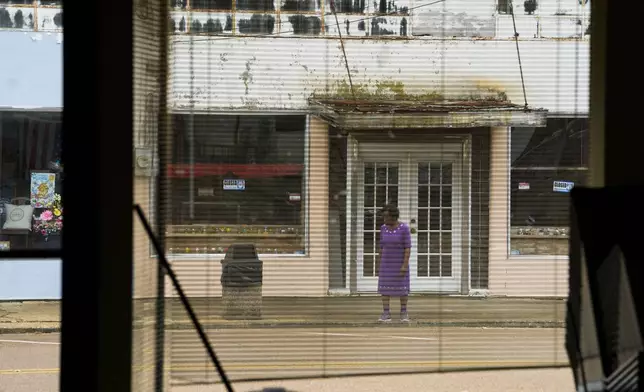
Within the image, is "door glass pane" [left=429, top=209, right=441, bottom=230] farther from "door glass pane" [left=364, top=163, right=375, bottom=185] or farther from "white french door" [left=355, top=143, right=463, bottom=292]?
"door glass pane" [left=364, top=163, right=375, bottom=185]

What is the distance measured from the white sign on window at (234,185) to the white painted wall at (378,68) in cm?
37

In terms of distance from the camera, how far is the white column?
13.6 feet

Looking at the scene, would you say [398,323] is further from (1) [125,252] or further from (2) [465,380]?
(1) [125,252]

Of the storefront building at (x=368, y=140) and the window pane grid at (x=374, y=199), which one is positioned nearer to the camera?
the storefront building at (x=368, y=140)

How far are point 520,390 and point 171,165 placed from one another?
2283 mm

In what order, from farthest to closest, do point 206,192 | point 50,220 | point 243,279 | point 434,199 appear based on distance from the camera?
point 434,199
point 243,279
point 206,192
point 50,220

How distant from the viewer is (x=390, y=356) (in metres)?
4.37

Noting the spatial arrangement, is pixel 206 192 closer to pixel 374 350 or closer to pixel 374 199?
pixel 374 199

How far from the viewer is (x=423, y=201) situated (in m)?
4.31

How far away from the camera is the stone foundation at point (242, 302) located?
12.0ft

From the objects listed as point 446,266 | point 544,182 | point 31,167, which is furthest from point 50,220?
point 544,182

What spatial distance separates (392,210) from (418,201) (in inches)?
6.1

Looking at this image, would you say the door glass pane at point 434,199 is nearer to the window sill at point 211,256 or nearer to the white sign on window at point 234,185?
the window sill at point 211,256

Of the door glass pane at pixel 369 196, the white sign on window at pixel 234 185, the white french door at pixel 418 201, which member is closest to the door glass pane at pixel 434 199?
the white french door at pixel 418 201
